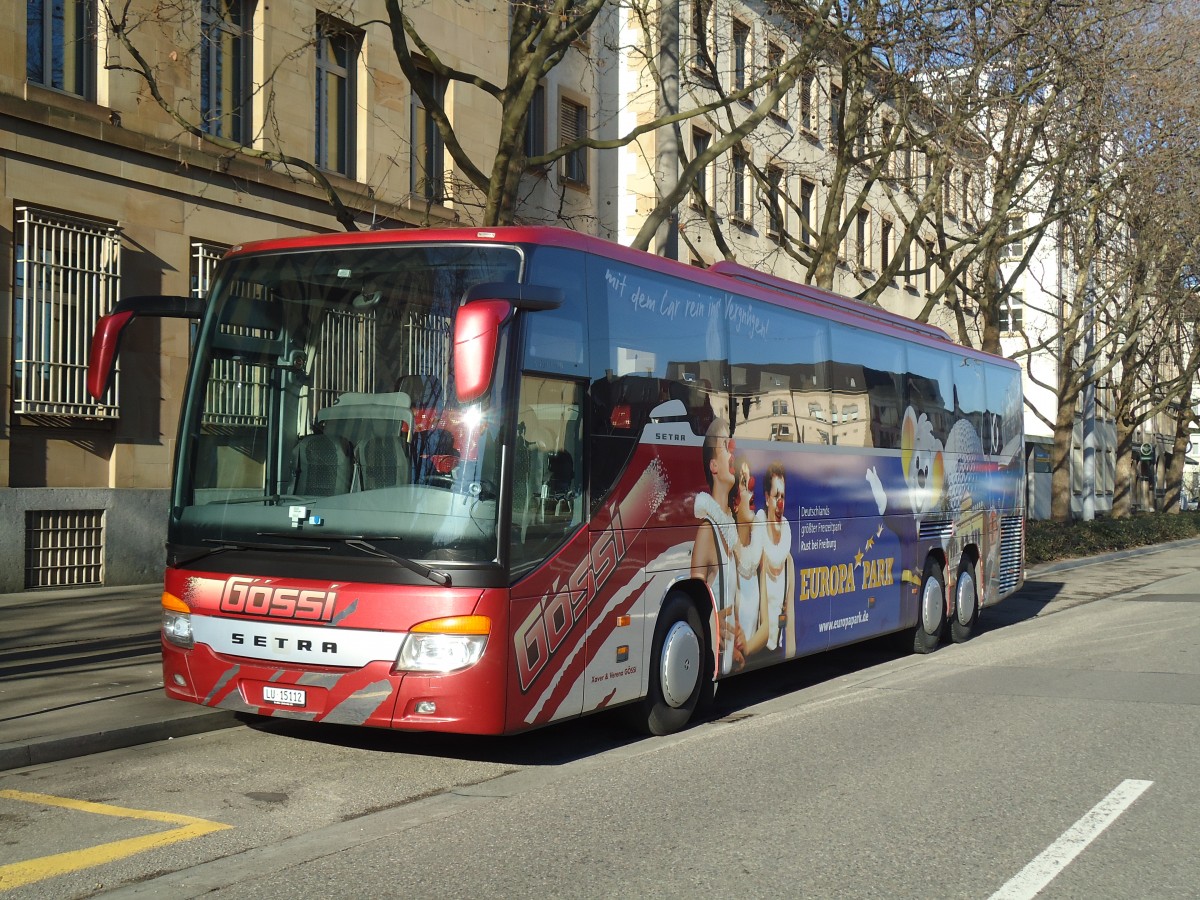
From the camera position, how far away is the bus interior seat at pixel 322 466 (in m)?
7.62

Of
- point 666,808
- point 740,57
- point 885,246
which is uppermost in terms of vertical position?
point 740,57

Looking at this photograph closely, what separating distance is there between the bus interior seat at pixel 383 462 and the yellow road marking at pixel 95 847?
1.95 m

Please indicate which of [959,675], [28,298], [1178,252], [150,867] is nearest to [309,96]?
[28,298]

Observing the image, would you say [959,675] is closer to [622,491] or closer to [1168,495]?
[622,491]

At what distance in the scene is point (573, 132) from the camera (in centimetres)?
2795

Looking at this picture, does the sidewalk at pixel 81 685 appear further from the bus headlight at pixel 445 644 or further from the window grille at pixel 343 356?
the window grille at pixel 343 356

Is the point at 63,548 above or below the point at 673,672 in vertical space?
above

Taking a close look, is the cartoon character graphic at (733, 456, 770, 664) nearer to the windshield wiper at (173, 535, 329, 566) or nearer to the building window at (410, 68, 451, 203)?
the windshield wiper at (173, 535, 329, 566)

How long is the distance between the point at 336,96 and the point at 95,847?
16.4m

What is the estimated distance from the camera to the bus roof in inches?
311

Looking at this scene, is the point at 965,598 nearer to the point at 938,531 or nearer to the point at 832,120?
the point at 938,531

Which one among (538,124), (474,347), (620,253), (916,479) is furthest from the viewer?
(538,124)

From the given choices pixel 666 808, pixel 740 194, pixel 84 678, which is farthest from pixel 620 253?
pixel 740 194

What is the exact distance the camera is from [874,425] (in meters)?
12.9
